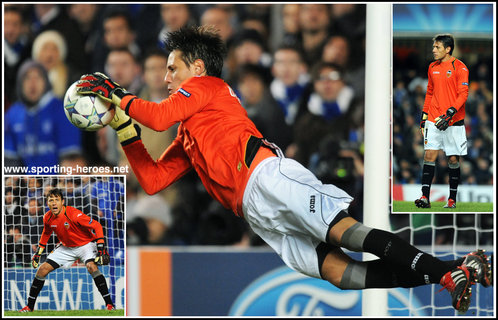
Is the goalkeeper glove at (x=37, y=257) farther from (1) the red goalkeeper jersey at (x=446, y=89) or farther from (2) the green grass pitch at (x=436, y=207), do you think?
(1) the red goalkeeper jersey at (x=446, y=89)

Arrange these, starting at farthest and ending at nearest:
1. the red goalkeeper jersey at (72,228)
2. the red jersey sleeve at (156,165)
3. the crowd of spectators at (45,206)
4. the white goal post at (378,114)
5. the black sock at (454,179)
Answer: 1. the crowd of spectators at (45,206)
2. the red goalkeeper jersey at (72,228)
3. the black sock at (454,179)
4. the white goal post at (378,114)
5. the red jersey sleeve at (156,165)

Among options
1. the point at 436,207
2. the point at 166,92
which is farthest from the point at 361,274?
the point at 166,92

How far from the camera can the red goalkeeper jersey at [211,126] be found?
4.23 metres

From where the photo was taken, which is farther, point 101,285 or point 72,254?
point 101,285

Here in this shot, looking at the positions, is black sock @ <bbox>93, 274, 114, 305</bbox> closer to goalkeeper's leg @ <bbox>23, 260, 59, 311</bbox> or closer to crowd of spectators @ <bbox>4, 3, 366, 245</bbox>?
goalkeeper's leg @ <bbox>23, 260, 59, 311</bbox>

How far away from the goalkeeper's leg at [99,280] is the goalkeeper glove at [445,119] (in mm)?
2835

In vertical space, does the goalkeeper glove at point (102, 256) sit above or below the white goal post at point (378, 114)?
below

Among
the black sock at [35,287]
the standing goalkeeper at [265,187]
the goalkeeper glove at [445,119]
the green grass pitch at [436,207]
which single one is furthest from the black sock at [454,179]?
the black sock at [35,287]

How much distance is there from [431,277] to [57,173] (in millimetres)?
3882

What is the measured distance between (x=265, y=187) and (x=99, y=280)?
2.41 meters

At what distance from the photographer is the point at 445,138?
16.3 ft

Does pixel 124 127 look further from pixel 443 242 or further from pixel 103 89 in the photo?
pixel 443 242

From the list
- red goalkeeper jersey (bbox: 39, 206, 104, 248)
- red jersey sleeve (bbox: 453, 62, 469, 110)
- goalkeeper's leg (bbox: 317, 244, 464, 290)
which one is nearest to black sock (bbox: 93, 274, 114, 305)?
red goalkeeper jersey (bbox: 39, 206, 104, 248)

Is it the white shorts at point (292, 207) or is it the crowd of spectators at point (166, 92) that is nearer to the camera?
the white shorts at point (292, 207)
